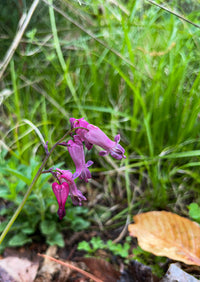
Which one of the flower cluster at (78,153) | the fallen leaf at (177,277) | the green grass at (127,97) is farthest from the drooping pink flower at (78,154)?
the green grass at (127,97)

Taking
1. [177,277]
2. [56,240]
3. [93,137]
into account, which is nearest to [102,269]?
[56,240]

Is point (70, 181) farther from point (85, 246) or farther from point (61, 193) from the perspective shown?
point (85, 246)

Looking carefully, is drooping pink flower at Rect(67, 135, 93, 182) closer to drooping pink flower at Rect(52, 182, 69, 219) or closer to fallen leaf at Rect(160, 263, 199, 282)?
drooping pink flower at Rect(52, 182, 69, 219)

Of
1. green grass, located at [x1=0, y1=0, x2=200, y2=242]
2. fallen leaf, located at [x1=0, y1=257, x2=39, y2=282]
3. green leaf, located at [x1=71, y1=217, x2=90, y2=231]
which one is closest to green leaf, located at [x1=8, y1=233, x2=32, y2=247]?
fallen leaf, located at [x1=0, y1=257, x2=39, y2=282]

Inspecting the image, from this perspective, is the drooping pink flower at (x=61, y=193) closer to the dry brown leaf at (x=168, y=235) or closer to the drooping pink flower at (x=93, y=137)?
the drooping pink flower at (x=93, y=137)

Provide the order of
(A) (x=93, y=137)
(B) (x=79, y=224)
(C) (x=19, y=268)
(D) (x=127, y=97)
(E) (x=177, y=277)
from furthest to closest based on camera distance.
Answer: (D) (x=127, y=97), (B) (x=79, y=224), (C) (x=19, y=268), (E) (x=177, y=277), (A) (x=93, y=137)

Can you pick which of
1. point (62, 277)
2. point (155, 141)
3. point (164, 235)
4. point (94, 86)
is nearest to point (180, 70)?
point (155, 141)
